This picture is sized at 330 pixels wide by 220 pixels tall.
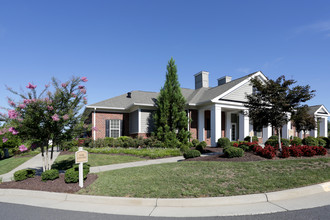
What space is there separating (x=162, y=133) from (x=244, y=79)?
8896 mm

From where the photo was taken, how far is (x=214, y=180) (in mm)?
6438

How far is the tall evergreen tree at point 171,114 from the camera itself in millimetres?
17594

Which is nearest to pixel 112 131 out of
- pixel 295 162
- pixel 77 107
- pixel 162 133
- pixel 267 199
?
pixel 162 133

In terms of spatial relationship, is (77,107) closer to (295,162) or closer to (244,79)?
(295,162)

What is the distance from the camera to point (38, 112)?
25.0 ft

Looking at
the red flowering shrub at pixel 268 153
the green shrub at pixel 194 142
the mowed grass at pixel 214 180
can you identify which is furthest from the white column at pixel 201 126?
the mowed grass at pixel 214 180

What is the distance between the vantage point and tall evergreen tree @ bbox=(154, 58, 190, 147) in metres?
17.6

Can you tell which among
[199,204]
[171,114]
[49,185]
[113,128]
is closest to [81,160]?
[49,185]

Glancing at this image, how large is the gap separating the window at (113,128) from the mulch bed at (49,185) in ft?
39.6

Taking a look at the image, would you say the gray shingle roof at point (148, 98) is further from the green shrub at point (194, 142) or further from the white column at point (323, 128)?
the white column at point (323, 128)

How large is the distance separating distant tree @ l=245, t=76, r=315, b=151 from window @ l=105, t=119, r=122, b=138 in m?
12.5

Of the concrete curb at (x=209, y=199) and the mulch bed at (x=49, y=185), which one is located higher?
the concrete curb at (x=209, y=199)

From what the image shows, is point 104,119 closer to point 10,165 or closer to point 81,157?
point 10,165

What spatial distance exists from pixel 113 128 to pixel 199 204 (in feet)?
53.6
